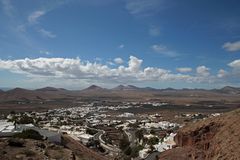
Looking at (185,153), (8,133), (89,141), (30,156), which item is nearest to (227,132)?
(185,153)

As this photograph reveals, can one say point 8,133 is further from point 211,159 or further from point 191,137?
point 211,159

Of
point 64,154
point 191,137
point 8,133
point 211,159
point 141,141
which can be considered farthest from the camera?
point 141,141

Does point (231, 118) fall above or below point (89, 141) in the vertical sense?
above

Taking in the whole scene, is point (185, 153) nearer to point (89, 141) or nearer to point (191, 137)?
point (191, 137)

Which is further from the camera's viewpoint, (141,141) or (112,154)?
(141,141)

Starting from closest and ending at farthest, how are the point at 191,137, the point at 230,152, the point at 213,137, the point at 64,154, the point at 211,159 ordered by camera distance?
the point at 230,152 → the point at 211,159 → the point at 213,137 → the point at 191,137 → the point at 64,154

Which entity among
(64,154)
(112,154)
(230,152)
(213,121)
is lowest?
(112,154)

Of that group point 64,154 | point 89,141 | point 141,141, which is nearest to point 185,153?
point 64,154
